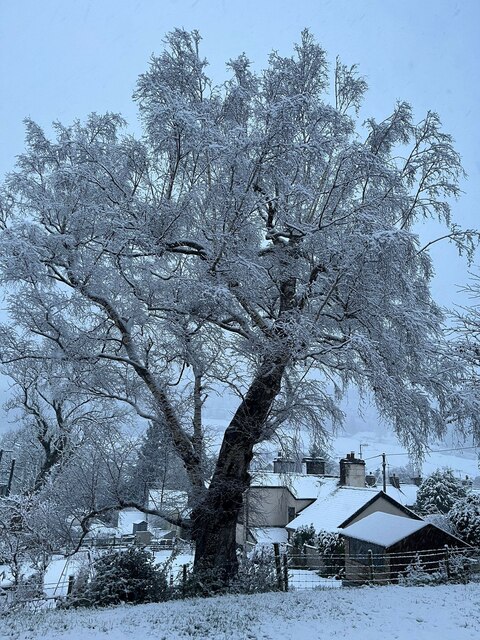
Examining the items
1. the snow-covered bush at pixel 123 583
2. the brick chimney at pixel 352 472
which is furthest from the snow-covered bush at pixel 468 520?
the snow-covered bush at pixel 123 583

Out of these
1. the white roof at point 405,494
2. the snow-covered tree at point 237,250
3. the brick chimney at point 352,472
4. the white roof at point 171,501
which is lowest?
the white roof at point 405,494

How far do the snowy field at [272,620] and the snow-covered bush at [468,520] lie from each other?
9.99 m

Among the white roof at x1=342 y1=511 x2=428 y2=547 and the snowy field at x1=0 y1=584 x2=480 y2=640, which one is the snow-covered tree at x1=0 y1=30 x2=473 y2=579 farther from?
the white roof at x1=342 y1=511 x2=428 y2=547

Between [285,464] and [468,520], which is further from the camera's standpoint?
[468,520]

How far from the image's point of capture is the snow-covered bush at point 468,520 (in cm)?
1731

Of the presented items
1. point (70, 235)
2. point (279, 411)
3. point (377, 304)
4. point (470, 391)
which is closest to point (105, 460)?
point (279, 411)

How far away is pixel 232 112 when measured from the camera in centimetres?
932

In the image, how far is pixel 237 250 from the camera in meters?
8.15

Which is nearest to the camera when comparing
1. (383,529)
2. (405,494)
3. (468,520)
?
(468,520)

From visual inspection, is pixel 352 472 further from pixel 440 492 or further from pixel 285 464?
pixel 285 464

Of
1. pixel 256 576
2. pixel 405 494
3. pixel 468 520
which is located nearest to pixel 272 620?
pixel 256 576

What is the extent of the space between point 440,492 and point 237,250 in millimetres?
30060

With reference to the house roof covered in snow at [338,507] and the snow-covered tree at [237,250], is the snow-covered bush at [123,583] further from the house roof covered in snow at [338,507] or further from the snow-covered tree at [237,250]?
the house roof covered in snow at [338,507]

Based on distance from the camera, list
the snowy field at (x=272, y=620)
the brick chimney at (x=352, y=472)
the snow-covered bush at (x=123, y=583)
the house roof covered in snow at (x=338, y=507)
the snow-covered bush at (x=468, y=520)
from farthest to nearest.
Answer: the brick chimney at (x=352, y=472) < the house roof covered in snow at (x=338, y=507) < the snow-covered bush at (x=468, y=520) < the snow-covered bush at (x=123, y=583) < the snowy field at (x=272, y=620)
